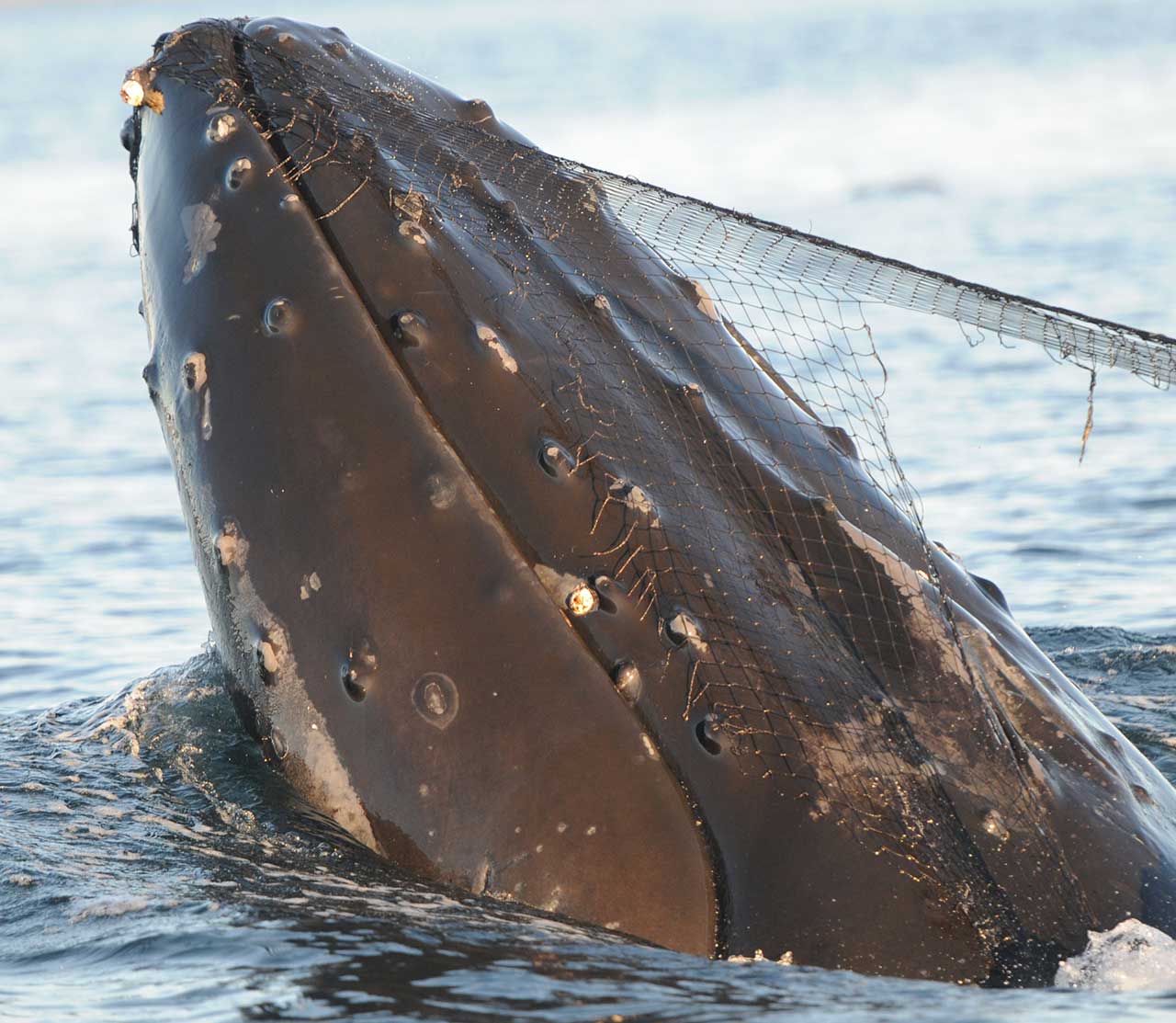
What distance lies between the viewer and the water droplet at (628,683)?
432 centimetres

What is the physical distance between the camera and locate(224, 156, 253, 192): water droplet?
15.8 ft

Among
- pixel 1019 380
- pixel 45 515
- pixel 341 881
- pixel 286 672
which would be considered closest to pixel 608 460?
pixel 286 672

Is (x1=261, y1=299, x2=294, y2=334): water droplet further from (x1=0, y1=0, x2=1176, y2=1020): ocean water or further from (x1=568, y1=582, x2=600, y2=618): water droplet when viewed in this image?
(x1=0, y1=0, x2=1176, y2=1020): ocean water

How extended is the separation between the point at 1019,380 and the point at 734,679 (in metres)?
12.7

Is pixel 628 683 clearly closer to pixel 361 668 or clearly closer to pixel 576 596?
pixel 576 596

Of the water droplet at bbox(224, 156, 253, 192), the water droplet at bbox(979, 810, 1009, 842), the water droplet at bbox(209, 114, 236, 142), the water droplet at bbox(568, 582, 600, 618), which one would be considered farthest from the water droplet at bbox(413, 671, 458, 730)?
the water droplet at bbox(209, 114, 236, 142)

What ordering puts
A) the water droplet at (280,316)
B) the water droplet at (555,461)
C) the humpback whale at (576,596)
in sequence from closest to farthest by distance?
the humpback whale at (576,596) → the water droplet at (555,461) → the water droplet at (280,316)

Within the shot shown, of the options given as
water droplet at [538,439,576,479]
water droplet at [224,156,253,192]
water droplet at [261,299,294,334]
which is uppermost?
water droplet at [224,156,253,192]

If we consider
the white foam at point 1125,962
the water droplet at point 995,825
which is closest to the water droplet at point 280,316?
the water droplet at point 995,825

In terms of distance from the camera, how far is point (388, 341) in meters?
4.60

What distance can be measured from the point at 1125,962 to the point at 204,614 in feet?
27.4

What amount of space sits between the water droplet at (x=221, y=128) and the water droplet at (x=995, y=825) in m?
2.68

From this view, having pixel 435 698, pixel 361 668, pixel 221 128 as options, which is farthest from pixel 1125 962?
pixel 221 128

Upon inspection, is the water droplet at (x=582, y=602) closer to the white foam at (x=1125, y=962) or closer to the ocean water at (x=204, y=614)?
the ocean water at (x=204, y=614)
